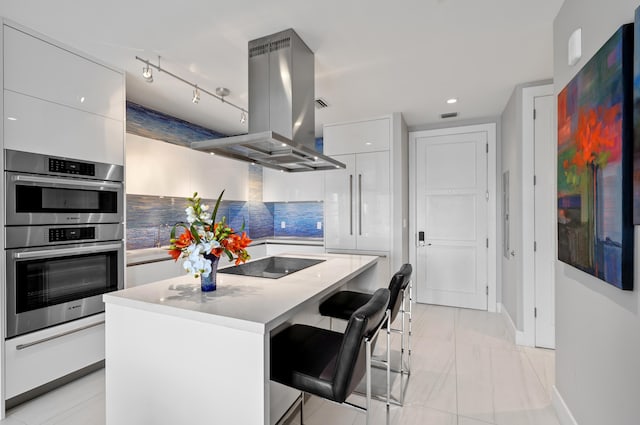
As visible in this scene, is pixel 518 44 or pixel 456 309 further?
pixel 456 309

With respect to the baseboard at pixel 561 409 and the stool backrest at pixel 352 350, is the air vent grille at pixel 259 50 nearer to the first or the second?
the stool backrest at pixel 352 350

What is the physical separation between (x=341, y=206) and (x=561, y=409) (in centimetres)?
277

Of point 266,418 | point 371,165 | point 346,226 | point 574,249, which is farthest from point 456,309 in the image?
point 266,418

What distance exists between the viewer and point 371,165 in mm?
3842

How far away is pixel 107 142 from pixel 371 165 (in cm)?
272

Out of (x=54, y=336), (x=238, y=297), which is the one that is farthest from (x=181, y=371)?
(x=54, y=336)

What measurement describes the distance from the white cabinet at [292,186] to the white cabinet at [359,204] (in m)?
0.29

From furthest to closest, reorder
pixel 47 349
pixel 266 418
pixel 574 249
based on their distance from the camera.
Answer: pixel 47 349
pixel 574 249
pixel 266 418

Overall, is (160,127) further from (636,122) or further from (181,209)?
(636,122)

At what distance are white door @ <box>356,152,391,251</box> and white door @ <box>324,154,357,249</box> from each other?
0.07 meters

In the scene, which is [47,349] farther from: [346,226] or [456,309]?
[456,309]

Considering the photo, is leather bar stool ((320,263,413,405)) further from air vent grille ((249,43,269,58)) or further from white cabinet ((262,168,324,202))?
white cabinet ((262,168,324,202))

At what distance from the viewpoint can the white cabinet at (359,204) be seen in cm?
378

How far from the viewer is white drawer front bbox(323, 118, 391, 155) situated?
3785mm
